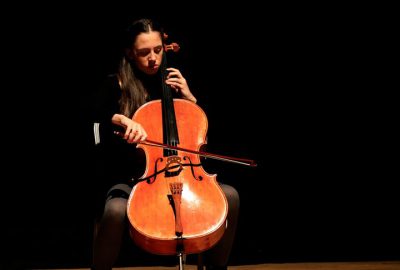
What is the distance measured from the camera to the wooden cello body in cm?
128

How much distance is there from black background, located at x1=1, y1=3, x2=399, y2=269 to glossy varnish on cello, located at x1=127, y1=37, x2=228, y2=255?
3.61 feet

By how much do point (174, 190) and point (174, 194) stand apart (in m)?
0.01

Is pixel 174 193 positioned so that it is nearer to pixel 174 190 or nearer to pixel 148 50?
pixel 174 190

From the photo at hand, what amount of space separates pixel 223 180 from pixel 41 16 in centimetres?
135

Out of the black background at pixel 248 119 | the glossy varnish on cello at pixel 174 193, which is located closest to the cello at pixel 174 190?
the glossy varnish on cello at pixel 174 193

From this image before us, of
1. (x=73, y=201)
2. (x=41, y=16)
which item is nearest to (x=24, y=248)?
(x=73, y=201)

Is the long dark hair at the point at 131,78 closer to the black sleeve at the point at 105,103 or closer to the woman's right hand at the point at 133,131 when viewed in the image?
the black sleeve at the point at 105,103

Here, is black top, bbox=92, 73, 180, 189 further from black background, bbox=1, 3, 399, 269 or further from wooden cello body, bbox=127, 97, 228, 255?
black background, bbox=1, 3, 399, 269

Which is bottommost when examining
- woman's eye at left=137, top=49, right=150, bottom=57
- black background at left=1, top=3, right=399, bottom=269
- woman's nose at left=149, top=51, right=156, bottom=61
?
black background at left=1, top=3, right=399, bottom=269

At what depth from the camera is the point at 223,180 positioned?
2.74 m

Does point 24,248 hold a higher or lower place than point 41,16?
lower

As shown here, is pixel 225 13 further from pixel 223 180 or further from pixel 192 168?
pixel 192 168

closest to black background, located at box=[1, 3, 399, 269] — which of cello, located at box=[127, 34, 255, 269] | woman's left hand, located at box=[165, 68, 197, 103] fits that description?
woman's left hand, located at box=[165, 68, 197, 103]

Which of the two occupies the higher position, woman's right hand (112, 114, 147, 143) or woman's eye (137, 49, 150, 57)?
woman's eye (137, 49, 150, 57)
